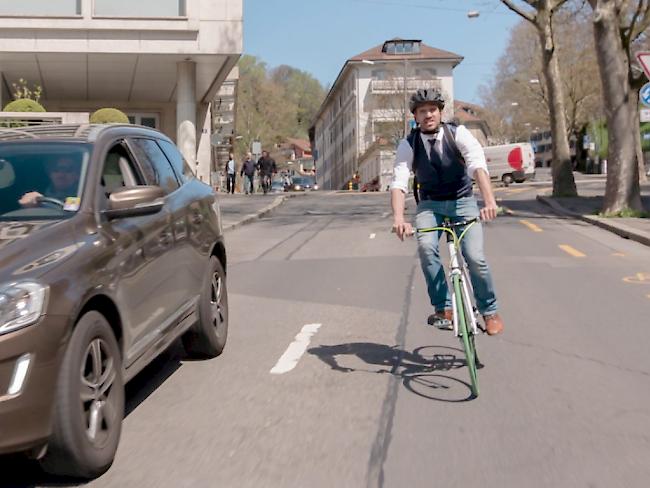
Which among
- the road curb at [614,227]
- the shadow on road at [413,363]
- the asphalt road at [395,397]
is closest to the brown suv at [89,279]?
the asphalt road at [395,397]

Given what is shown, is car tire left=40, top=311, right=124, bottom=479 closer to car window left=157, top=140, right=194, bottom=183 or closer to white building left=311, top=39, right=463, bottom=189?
car window left=157, top=140, right=194, bottom=183

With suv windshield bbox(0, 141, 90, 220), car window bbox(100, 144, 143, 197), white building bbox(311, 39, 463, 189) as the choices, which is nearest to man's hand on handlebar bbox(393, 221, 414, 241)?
car window bbox(100, 144, 143, 197)

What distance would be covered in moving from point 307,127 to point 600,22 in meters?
131

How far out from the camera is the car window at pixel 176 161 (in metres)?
6.25

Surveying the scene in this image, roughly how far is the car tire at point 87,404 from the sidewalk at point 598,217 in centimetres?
1184

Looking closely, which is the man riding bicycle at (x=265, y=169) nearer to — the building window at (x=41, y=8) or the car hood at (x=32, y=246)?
the building window at (x=41, y=8)

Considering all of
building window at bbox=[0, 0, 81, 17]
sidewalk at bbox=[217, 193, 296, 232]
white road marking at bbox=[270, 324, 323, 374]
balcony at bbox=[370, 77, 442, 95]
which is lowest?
sidewalk at bbox=[217, 193, 296, 232]

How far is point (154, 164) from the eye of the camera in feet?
19.0

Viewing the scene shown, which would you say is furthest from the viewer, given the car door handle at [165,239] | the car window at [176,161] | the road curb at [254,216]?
the road curb at [254,216]

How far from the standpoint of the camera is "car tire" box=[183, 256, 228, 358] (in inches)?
238

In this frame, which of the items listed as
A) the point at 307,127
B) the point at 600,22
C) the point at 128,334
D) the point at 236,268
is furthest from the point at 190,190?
the point at 307,127

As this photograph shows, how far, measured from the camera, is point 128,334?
4.43 m

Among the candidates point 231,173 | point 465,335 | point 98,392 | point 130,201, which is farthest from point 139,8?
point 98,392

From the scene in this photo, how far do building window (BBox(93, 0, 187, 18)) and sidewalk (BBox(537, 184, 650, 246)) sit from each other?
12.0 metres
